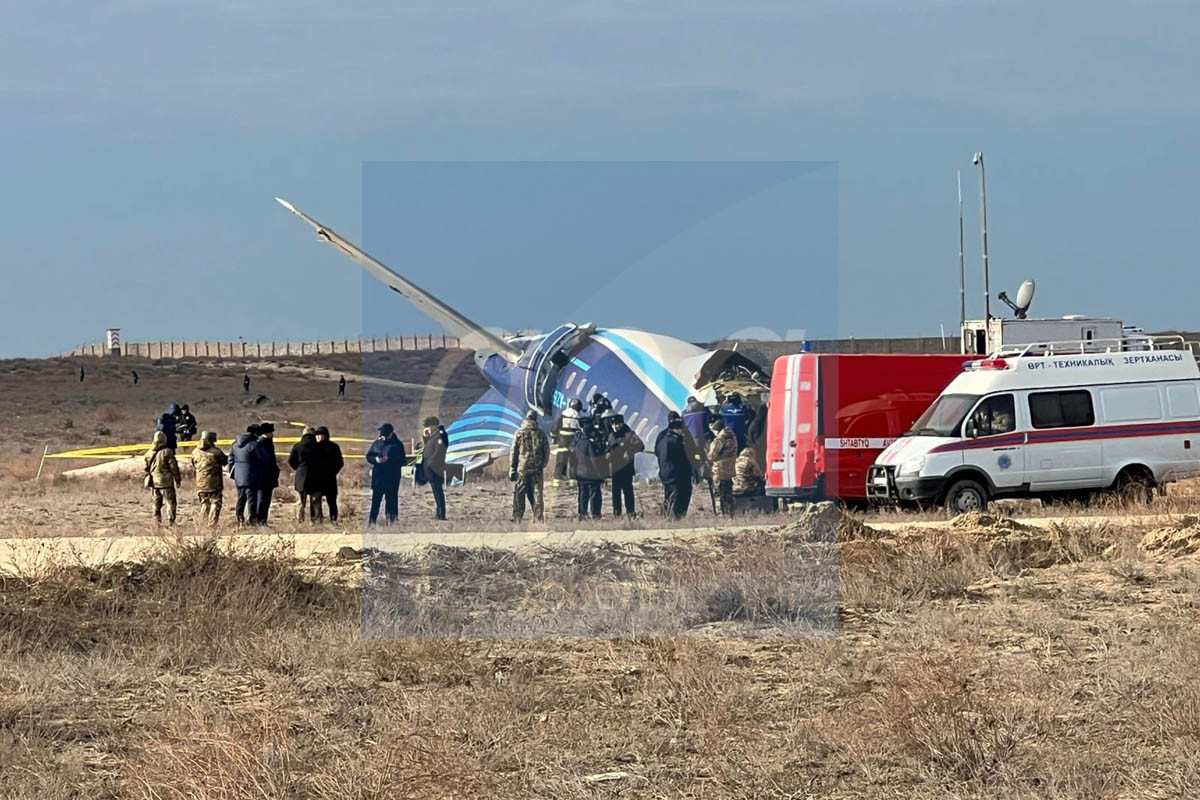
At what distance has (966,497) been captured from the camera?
20.9 meters

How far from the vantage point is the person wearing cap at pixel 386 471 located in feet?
35.7

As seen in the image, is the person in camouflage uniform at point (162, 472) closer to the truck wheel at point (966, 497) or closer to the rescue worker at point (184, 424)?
the rescue worker at point (184, 424)

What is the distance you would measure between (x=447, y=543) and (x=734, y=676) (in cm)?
264

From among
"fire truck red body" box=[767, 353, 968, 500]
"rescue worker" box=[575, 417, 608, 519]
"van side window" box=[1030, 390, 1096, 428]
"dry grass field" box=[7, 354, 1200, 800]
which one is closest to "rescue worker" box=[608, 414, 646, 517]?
"rescue worker" box=[575, 417, 608, 519]

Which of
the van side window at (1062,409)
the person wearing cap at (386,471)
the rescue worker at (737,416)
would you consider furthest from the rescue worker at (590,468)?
the van side window at (1062,409)

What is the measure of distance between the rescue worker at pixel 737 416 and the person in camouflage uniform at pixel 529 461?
126cm

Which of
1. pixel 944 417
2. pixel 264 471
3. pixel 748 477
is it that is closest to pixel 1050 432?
pixel 944 417

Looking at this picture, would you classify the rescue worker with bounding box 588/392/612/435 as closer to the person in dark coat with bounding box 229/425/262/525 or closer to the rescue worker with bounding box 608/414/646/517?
the rescue worker with bounding box 608/414/646/517

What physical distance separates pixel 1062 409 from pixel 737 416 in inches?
457

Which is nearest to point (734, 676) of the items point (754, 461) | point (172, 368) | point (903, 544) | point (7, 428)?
point (754, 461)

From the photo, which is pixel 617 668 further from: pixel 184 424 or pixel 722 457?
pixel 184 424

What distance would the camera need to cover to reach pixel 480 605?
1205cm

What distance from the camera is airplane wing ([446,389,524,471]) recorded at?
1091 cm

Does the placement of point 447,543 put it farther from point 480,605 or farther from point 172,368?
point 172,368
